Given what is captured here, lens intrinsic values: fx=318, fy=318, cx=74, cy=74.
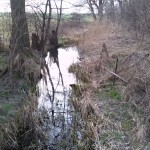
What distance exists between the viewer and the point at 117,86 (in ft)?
30.2

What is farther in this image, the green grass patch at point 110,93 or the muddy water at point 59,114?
the green grass patch at point 110,93

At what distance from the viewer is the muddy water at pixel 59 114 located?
6522 mm

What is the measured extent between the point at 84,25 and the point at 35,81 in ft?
55.4

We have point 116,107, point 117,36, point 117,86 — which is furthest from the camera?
point 117,36

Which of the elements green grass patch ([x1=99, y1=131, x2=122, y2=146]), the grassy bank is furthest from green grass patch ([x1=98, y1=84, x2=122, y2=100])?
green grass patch ([x1=99, y1=131, x2=122, y2=146])

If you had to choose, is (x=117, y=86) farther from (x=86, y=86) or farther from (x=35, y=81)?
(x=35, y=81)

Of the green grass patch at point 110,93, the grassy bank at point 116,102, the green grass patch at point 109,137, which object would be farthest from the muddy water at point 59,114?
the green grass patch at point 110,93

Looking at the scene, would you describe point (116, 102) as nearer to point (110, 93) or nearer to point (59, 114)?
point (110, 93)

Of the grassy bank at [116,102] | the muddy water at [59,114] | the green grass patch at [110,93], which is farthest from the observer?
the green grass patch at [110,93]

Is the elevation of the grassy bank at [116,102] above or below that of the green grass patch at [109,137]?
above

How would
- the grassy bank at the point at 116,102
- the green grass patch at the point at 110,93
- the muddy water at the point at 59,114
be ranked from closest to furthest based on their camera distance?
the grassy bank at the point at 116,102 → the muddy water at the point at 59,114 → the green grass patch at the point at 110,93

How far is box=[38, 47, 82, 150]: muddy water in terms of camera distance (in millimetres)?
6522

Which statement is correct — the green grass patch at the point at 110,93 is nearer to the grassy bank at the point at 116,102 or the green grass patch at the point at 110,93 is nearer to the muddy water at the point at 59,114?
the grassy bank at the point at 116,102

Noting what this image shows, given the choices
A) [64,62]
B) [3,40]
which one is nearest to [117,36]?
[64,62]
